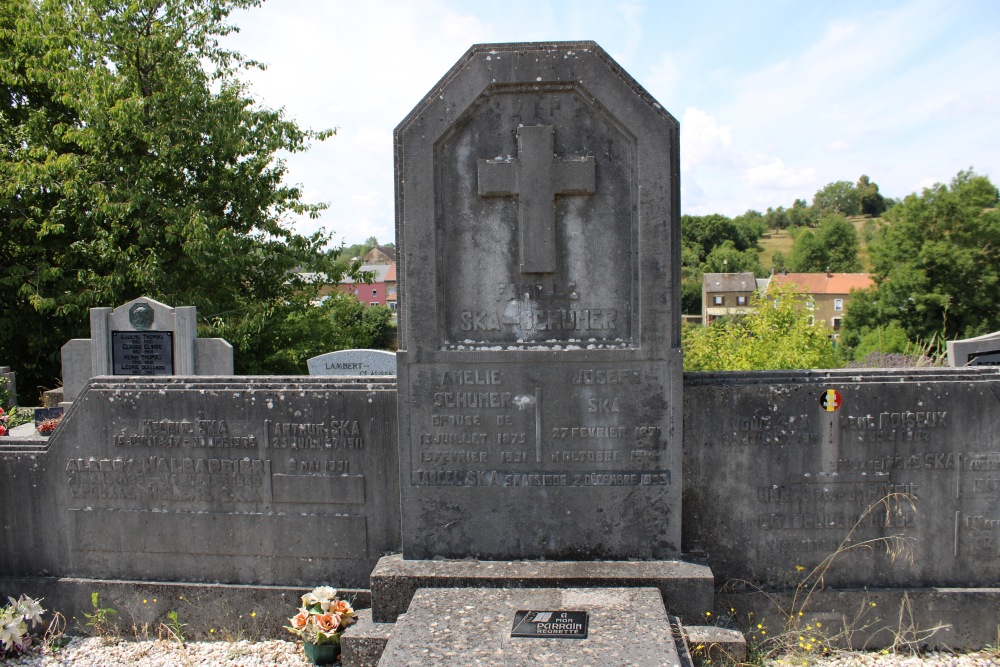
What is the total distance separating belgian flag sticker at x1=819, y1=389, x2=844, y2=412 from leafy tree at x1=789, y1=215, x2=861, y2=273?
94.0 m

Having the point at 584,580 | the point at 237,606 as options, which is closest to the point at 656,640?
the point at 584,580

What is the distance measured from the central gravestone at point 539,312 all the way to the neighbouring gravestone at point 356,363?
4.88 meters

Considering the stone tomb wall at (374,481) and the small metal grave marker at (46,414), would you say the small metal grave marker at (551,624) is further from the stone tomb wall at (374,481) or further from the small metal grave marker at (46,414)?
the small metal grave marker at (46,414)

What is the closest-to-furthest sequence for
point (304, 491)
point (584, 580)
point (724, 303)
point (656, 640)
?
1. point (656, 640)
2. point (584, 580)
3. point (304, 491)
4. point (724, 303)

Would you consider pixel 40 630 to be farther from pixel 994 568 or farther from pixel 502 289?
pixel 994 568

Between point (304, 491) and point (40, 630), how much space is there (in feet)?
6.69

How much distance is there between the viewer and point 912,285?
1473 inches

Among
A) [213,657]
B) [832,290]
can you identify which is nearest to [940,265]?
[832,290]

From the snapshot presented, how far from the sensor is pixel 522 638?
333 centimetres

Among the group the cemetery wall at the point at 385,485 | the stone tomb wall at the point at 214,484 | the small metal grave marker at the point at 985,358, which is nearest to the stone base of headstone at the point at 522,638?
the cemetery wall at the point at 385,485

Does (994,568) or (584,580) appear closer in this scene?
(584,580)

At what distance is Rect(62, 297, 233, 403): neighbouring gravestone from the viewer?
9555 millimetres

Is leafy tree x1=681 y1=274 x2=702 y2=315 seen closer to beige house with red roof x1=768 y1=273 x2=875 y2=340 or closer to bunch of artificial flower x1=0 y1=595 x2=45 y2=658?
beige house with red roof x1=768 y1=273 x2=875 y2=340

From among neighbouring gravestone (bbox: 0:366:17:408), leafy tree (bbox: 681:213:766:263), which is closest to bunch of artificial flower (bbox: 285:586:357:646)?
neighbouring gravestone (bbox: 0:366:17:408)
